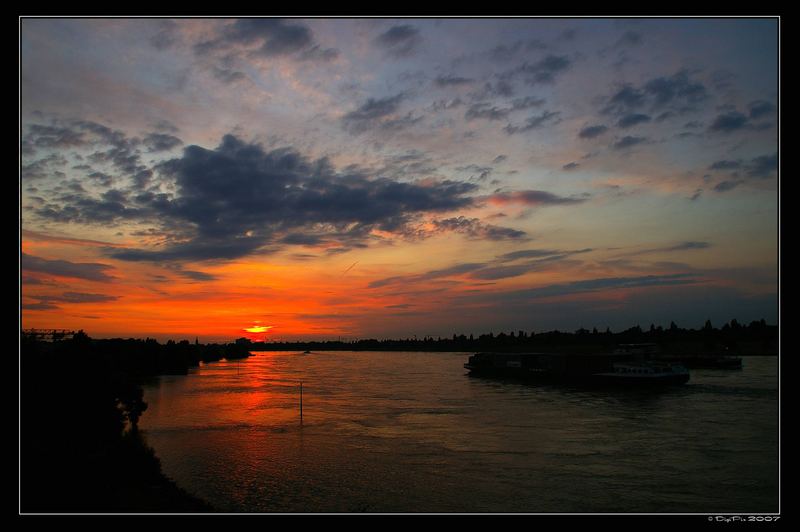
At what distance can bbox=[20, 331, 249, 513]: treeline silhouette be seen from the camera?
24078mm

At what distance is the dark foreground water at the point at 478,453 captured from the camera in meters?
29.3

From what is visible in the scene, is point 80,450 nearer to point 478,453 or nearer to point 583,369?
point 478,453

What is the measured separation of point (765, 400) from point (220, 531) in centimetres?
6942

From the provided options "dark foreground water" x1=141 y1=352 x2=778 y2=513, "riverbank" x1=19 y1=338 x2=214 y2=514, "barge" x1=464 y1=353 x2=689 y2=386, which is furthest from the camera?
"barge" x1=464 y1=353 x2=689 y2=386

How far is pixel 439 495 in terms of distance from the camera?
29.9 metres

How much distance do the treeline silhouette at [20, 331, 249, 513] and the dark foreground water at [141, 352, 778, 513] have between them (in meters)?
2.84

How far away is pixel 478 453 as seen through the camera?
40.0 metres

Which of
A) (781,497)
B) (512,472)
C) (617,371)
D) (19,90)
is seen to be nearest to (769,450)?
(512,472)

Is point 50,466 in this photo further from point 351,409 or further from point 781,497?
point 351,409

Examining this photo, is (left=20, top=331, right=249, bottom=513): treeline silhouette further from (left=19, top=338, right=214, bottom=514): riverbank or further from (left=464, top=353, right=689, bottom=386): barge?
(left=464, top=353, right=689, bottom=386): barge

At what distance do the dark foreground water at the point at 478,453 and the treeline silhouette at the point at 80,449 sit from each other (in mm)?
2844

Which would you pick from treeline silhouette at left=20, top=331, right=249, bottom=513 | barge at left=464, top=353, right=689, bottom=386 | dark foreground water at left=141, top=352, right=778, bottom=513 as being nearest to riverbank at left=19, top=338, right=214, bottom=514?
treeline silhouette at left=20, top=331, right=249, bottom=513

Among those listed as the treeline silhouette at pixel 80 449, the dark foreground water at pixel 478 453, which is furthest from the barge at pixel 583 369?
the treeline silhouette at pixel 80 449
